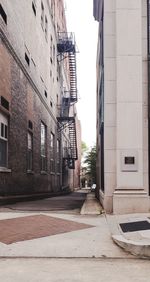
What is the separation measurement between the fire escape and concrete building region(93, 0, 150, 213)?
25.2m

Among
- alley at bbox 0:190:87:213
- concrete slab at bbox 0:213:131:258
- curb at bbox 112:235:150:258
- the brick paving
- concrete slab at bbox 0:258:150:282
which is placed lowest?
alley at bbox 0:190:87:213

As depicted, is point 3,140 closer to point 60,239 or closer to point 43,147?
point 60,239

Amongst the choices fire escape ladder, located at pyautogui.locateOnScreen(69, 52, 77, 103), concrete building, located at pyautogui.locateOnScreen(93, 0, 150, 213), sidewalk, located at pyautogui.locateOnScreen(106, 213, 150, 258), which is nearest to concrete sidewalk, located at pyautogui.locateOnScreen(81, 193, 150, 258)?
sidewalk, located at pyautogui.locateOnScreen(106, 213, 150, 258)

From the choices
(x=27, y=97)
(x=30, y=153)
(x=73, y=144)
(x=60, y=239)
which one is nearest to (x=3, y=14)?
(x=27, y=97)

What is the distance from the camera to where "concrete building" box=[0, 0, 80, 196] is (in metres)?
16.5

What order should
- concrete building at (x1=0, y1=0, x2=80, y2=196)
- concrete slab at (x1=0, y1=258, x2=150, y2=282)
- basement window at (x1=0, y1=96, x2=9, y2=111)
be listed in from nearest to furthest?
concrete slab at (x1=0, y1=258, x2=150, y2=282), basement window at (x1=0, y1=96, x2=9, y2=111), concrete building at (x1=0, y1=0, x2=80, y2=196)

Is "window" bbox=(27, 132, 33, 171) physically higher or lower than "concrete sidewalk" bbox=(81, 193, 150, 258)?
higher

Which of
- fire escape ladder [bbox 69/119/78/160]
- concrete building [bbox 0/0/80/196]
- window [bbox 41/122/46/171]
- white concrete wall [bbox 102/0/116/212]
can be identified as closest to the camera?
white concrete wall [bbox 102/0/116/212]

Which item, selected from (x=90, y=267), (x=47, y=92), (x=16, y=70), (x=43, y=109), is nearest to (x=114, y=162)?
(x=90, y=267)

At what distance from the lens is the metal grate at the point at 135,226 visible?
8.37 m

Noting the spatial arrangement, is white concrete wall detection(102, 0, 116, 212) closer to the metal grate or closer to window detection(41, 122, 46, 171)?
the metal grate

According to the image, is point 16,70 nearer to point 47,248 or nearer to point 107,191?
point 107,191

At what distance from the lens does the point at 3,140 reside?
1647 cm

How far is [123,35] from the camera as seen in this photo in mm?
11945
